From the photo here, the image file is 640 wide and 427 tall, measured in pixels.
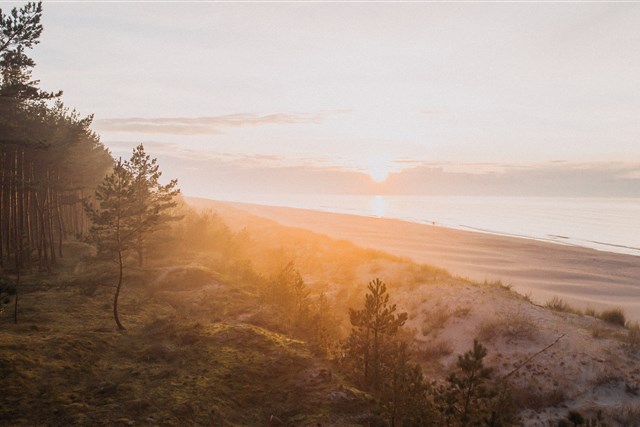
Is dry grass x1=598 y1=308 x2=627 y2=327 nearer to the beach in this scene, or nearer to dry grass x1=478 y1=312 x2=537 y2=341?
the beach

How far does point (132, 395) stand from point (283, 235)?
41.1 meters

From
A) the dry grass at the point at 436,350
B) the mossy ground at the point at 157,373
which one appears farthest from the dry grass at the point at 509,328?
the mossy ground at the point at 157,373

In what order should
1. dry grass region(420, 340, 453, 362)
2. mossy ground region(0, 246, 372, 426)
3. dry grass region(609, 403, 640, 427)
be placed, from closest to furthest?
1. mossy ground region(0, 246, 372, 426)
2. dry grass region(609, 403, 640, 427)
3. dry grass region(420, 340, 453, 362)

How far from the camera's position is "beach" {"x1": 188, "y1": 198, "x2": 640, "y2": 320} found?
96.3 feet

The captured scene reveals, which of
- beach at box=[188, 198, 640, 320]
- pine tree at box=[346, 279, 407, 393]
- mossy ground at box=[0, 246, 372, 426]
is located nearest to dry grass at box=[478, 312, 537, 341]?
pine tree at box=[346, 279, 407, 393]

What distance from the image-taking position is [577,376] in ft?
49.8

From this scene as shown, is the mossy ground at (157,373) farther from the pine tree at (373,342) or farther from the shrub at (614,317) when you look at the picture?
the shrub at (614,317)

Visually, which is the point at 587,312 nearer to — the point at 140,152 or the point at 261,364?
the point at 261,364

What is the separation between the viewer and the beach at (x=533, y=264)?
29.4m

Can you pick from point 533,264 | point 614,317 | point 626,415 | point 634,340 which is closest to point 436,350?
point 626,415

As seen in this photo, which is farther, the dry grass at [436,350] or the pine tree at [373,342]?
the dry grass at [436,350]

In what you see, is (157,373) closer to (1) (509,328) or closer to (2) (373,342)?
(2) (373,342)

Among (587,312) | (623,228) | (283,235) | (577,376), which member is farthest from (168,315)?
(623,228)

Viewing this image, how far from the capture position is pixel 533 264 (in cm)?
4075
